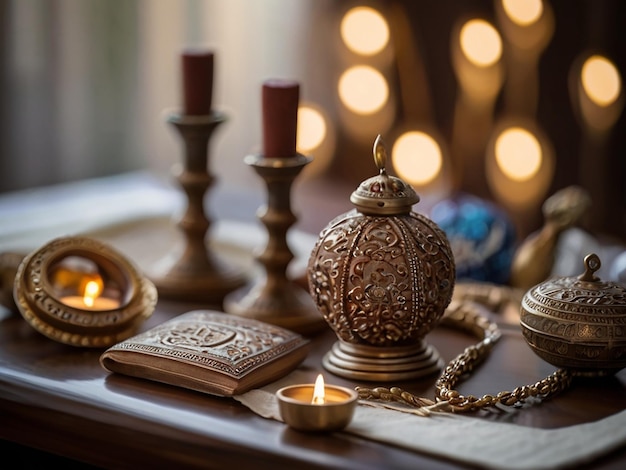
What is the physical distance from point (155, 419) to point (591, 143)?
1438 mm

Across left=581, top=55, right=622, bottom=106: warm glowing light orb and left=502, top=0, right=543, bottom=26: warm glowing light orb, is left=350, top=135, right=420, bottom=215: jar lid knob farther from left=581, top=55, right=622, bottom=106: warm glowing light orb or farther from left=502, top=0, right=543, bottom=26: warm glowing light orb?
left=502, top=0, right=543, bottom=26: warm glowing light orb

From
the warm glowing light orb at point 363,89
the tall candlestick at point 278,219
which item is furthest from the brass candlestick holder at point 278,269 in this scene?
the warm glowing light orb at point 363,89

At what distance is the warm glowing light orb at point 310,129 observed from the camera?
2499 mm

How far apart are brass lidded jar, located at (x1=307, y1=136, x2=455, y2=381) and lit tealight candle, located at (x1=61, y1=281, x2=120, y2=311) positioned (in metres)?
0.27

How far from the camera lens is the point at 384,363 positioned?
1074 mm

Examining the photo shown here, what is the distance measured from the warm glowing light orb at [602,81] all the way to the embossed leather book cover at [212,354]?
1035 millimetres

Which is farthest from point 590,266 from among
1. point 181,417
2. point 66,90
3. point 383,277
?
point 66,90

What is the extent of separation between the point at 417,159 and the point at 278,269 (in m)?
0.99

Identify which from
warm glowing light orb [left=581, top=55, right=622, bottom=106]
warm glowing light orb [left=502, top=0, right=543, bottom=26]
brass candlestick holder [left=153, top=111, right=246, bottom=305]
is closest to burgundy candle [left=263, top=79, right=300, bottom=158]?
brass candlestick holder [left=153, top=111, right=246, bottom=305]

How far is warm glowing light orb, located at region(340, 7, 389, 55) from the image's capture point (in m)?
2.38

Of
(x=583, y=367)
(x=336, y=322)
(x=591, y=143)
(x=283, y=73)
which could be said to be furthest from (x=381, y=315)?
(x=283, y=73)

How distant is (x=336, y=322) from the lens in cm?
107

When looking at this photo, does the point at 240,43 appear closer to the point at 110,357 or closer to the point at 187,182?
the point at 187,182

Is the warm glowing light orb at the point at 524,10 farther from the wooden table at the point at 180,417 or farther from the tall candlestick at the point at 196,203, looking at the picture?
the wooden table at the point at 180,417
